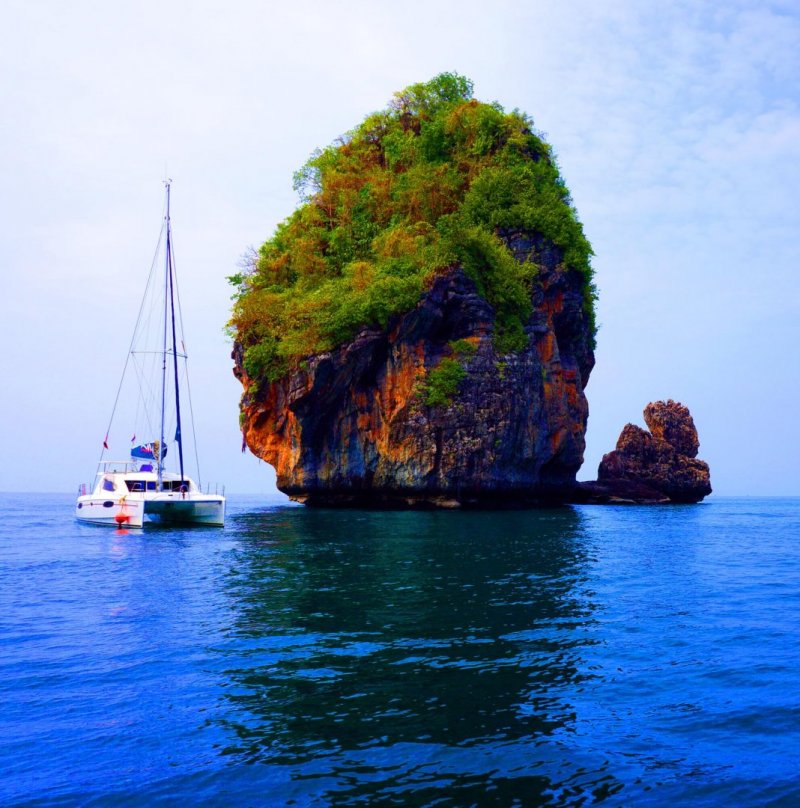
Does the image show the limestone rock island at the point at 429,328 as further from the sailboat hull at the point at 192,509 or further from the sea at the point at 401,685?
the sea at the point at 401,685

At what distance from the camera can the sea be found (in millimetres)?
5680

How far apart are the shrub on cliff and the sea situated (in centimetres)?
2293

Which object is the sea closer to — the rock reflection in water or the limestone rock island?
the rock reflection in water

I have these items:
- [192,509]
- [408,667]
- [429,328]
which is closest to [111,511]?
[192,509]

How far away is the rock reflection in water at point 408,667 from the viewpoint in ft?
19.6

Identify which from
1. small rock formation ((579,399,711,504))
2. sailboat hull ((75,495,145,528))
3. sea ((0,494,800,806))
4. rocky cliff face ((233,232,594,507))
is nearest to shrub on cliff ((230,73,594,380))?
rocky cliff face ((233,232,594,507))

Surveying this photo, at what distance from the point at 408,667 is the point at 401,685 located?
2.39ft

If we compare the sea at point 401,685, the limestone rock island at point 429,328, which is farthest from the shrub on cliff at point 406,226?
the sea at point 401,685

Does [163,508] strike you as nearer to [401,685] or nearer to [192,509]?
[192,509]

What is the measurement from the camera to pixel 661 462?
188 ft

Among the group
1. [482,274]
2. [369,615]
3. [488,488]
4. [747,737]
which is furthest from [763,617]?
[482,274]

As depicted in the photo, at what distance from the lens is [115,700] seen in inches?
306

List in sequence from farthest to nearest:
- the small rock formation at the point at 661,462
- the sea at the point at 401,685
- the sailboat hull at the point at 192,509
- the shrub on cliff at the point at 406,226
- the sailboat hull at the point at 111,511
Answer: the small rock formation at the point at 661,462
the shrub on cliff at the point at 406,226
the sailboat hull at the point at 111,511
the sailboat hull at the point at 192,509
the sea at the point at 401,685

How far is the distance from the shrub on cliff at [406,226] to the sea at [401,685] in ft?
75.2
